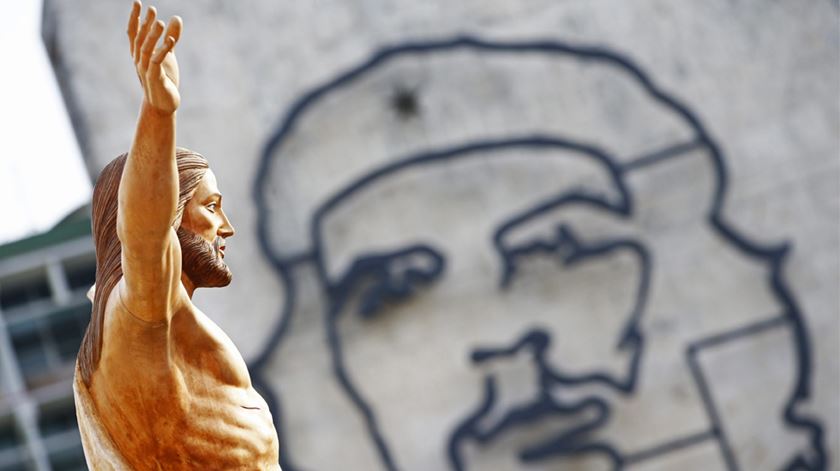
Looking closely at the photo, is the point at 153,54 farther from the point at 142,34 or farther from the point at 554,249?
the point at 554,249

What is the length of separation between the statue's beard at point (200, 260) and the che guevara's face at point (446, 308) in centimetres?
642

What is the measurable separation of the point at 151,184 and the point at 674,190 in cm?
747

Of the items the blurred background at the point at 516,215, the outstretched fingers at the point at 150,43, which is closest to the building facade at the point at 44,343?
the blurred background at the point at 516,215

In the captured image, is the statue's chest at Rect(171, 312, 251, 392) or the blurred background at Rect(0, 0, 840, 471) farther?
the blurred background at Rect(0, 0, 840, 471)

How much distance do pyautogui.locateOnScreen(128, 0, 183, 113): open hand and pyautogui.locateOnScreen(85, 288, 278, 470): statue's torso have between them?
34 centimetres

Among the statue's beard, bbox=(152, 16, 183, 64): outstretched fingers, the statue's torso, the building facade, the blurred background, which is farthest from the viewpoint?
the building facade

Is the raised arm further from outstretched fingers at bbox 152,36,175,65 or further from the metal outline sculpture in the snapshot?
the metal outline sculpture

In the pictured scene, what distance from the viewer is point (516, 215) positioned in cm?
952

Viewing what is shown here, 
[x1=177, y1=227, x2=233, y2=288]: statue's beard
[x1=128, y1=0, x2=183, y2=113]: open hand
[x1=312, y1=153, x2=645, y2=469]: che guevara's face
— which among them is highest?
[x1=128, y1=0, x2=183, y2=113]: open hand

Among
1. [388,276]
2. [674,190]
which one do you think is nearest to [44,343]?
[388,276]

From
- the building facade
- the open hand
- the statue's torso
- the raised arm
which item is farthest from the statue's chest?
the building facade

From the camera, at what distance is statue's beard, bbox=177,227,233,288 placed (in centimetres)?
279

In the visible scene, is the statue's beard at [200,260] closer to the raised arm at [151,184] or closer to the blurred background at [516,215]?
the raised arm at [151,184]

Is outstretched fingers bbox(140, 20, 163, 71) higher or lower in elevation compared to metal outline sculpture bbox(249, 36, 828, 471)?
higher
